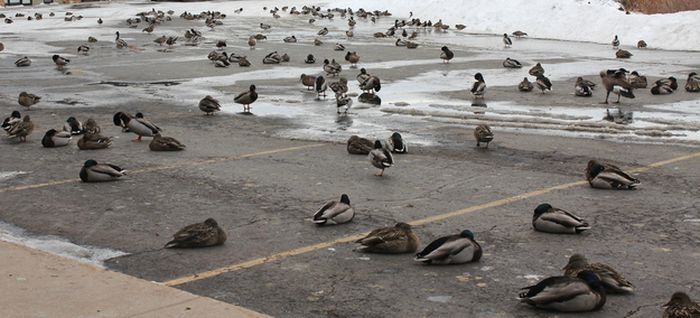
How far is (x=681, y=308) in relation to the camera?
23.1 feet

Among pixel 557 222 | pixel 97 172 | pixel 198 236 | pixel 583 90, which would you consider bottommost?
pixel 97 172

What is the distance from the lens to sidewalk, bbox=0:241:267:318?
7090 millimetres

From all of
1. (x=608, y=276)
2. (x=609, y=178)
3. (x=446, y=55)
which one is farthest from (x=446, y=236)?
(x=446, y=55)

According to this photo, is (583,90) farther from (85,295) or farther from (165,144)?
(85,295)

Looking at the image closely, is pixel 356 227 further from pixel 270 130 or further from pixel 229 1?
pixel 229 1

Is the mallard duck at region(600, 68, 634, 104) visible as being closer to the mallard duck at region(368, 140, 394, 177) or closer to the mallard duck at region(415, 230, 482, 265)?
the mallard duck at region(368, 140, 394, 177)

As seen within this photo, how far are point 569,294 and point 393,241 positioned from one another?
2.14 meters

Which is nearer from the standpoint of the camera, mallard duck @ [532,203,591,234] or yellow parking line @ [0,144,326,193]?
mallard duck @ [532,203,591,234]

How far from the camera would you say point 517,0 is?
4991 cm

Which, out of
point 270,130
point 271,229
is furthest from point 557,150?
point 271,229

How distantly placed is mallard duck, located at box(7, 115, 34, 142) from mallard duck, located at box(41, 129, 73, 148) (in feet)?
1.81

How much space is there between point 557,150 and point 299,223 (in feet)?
19.4

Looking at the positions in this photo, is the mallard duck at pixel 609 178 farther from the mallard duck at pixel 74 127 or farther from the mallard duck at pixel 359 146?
the mallard duck at pixel 74 127

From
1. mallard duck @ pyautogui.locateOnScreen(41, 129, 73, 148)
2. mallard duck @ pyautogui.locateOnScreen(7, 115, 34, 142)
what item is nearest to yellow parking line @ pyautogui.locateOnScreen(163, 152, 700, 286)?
mallard duck @ pyautogui.locateOnScreen(41, 129, 73, 148)
